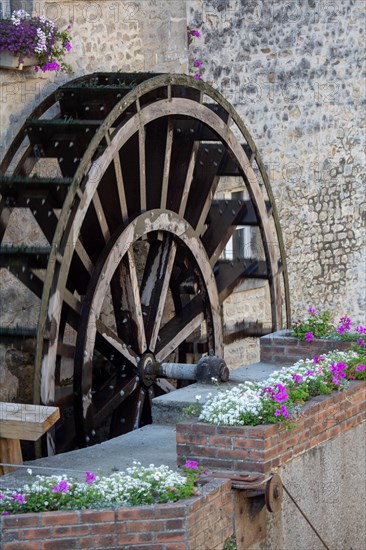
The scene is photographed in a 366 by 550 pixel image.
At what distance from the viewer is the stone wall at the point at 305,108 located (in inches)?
485

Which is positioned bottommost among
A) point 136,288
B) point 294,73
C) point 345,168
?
point 136,288

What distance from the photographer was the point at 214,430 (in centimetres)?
644

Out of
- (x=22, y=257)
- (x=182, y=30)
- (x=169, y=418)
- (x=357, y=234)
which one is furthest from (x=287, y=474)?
(x=357, y=234)

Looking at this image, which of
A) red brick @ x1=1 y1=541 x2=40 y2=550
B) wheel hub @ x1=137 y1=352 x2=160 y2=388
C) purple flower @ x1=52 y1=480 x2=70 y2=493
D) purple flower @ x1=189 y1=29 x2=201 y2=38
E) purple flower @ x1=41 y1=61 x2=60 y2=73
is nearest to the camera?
red brick @ x1=1 y1=541 x2=40 y2=550

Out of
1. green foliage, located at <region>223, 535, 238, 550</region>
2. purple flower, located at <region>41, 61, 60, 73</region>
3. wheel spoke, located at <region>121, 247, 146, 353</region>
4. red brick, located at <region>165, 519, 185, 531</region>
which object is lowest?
green foliage, located at <region>223, 535, 238, 550</region>

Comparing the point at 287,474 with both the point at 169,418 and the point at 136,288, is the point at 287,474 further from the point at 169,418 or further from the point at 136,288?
the point at 136,288

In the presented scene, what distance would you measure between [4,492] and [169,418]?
210 cm

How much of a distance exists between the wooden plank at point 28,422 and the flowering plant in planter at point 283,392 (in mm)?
812

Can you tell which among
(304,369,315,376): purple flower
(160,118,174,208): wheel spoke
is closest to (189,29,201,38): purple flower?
(160,118,174,208): wheel spoke

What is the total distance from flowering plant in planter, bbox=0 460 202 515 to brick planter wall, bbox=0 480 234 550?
85mm

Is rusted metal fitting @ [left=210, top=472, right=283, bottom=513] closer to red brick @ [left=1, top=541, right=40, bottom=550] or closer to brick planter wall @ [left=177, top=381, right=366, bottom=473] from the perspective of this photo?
brick planter wall @ [left=177, top=381, right=366, bottom=473]

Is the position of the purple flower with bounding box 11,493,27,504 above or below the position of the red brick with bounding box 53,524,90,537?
above

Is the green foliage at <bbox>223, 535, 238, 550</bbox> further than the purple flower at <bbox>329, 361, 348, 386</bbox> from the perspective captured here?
No

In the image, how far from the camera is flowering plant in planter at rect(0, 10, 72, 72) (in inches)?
326
